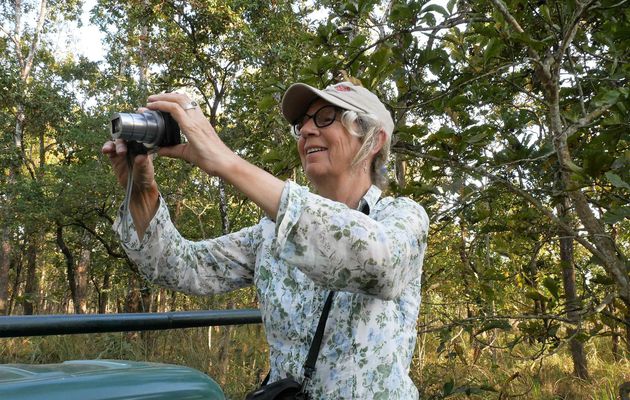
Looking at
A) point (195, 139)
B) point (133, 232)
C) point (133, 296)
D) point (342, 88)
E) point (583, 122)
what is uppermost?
point (583, 122)

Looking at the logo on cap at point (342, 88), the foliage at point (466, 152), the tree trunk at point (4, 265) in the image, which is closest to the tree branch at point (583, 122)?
the foliage at point (466, 152)

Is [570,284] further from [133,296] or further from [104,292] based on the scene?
[104,292]

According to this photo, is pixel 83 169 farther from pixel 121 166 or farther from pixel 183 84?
pixel 121 166

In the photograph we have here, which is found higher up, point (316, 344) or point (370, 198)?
point (370, 198)

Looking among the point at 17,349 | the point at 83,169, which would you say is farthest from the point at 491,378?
the point at 83,169

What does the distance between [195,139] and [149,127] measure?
16 centimetres

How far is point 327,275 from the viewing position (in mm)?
990

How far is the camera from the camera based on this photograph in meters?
1.16

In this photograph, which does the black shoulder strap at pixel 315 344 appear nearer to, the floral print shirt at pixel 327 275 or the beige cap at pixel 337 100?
the floral print shirt at pixel 327 275

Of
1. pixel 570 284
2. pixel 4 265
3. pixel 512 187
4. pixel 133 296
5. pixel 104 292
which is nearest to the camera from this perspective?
pixel 512 187

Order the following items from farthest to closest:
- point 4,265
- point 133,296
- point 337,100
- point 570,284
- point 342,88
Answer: point 4,265 < point 133,296 < point 570,284 < point 342,88 < point 337,100

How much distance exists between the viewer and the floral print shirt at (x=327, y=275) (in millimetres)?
987

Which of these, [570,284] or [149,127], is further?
[570,284]

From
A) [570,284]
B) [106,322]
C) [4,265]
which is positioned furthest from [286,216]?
[4,265]
